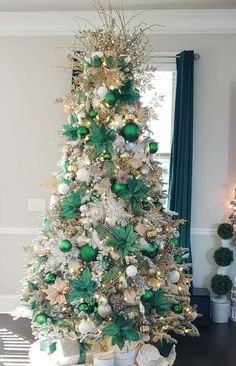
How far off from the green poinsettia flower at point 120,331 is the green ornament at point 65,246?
483 mm

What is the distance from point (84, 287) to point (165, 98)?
2.24 metres

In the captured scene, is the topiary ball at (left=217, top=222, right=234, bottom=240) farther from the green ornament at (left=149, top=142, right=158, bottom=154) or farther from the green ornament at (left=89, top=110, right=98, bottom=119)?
the green ornament at (left=89, top=110, right=98, bottom=119)

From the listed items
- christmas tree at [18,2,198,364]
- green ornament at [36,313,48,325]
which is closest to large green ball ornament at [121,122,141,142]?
christmas tree at [18,2,198,364]

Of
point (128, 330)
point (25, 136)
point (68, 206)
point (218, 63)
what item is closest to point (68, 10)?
point (25, 136)

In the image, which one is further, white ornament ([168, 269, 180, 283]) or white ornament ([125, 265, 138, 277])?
white ornament ([168, 269, 180, 283])

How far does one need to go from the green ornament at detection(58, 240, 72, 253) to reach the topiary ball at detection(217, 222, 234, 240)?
6.01 feet

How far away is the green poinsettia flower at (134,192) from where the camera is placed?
224 centimetres

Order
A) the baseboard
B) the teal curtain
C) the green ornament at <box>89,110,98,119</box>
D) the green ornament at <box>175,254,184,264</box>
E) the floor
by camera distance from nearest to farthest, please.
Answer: the green ornament at <box>89,110,98,119</box>, the green ornament at <box>175,254,184,264</box>, the floor, the teal curtain, the baseboard

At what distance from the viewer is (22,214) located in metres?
3.95

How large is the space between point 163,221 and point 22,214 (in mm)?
1978

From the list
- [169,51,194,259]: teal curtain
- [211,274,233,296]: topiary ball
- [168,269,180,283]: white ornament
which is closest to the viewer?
[168,269,180,283]: white ornament

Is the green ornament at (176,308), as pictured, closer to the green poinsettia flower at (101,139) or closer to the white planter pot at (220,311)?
the green poinsettia flower at (101,139)

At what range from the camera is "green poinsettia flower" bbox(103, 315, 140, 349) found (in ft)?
7.25

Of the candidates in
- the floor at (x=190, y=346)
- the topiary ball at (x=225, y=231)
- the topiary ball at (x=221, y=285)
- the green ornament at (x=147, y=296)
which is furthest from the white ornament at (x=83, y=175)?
the topiary ball at (x=221, y=285)
